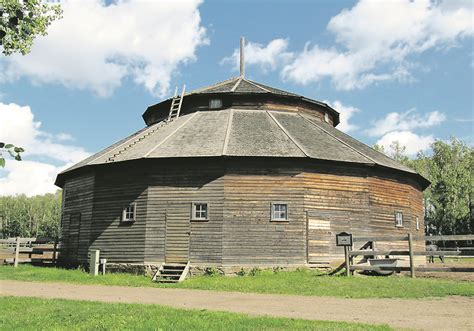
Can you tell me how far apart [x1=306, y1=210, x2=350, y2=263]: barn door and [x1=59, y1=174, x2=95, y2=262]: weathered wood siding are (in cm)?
1131

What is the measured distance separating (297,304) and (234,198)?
331 inches

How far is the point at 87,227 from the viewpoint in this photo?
73.3 feet

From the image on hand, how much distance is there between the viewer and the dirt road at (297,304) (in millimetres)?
9242

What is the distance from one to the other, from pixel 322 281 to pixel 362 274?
3297 mm

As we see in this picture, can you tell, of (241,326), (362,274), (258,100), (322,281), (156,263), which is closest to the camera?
(241,326)

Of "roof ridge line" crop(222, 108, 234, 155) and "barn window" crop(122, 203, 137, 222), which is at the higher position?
"roof ridge line" crop(222, 108, 234, 155)

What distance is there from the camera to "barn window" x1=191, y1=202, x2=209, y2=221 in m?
19.5

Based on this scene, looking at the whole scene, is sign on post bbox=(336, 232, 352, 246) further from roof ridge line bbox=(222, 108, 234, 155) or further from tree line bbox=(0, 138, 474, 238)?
tree line bbox=(0, 138, 474, 238)

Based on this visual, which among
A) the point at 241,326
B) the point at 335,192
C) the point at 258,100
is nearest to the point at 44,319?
the point at 241,326

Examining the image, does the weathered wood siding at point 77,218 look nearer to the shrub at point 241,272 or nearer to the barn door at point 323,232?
the shrub at point 241,272

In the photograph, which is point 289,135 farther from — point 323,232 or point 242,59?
point 242,59

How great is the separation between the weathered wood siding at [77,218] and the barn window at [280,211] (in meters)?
9.75

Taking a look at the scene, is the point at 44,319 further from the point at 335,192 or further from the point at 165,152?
the point at 335,192

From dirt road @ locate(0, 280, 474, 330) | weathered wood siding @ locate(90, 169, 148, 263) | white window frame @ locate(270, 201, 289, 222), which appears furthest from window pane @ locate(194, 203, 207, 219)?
dirt road @ locate(0, 280, 474, 330)
